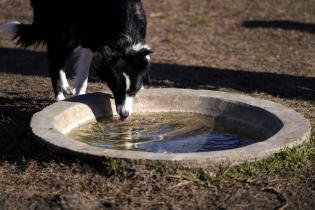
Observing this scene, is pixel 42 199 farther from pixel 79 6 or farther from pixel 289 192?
pixel 79 6

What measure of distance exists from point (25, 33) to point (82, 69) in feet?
2.66

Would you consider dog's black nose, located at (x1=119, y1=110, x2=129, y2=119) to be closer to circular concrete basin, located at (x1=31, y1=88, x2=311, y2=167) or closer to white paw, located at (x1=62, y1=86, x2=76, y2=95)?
circular concrete basin, located at (x1=31, y1=88, x2=311, y2=167)

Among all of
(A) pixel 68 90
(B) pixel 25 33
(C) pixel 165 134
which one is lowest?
(A) pixel 68 90

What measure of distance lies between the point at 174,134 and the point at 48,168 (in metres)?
1.30

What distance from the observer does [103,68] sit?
609cm

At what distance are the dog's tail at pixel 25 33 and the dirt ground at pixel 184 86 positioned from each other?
57 centimetres

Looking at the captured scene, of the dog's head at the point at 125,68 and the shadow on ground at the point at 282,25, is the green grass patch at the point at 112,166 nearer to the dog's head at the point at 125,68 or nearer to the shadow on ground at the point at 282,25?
the dog's head at the point at 125,68

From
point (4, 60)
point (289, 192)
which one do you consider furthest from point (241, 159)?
point (4, 60)

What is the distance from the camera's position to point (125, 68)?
6016 mm

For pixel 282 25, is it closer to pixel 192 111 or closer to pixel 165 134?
pixel 192 111

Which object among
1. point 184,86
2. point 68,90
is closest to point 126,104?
point 68,90

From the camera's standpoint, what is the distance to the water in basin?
5281 millimetres

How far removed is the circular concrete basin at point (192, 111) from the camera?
454 cm

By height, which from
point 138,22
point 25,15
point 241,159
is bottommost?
point 25,15
